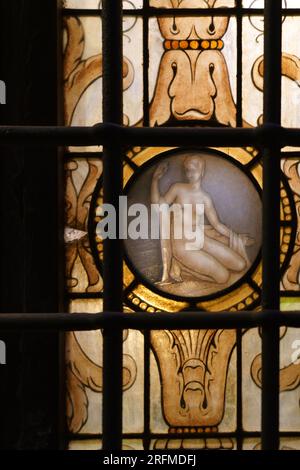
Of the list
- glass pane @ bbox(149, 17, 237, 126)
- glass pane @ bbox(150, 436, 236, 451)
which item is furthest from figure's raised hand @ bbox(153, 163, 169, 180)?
glass pane @ bbox(150, 436, 236, 451)

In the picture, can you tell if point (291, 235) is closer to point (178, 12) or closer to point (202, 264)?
point (202, 264)

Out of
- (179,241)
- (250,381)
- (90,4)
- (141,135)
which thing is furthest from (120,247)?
(90,4)

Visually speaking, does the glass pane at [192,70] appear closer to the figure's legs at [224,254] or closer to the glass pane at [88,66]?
the glass pane at [88,66]

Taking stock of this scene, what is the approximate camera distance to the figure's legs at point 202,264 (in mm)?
1533

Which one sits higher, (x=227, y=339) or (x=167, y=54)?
(x=167, y=54)

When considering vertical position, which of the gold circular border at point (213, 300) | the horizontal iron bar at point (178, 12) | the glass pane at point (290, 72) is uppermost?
the horizontal iron bar at point (178, 12)

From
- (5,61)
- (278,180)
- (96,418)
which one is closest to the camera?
(278,180)

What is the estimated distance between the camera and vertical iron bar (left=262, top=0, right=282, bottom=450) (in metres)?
0.71

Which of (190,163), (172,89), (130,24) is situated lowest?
(190,163)

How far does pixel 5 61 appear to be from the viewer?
1458mm

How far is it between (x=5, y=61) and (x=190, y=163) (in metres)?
0.47

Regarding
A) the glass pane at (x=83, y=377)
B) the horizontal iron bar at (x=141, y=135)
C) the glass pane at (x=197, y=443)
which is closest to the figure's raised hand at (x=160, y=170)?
the glass pane at (x=83, y=377)

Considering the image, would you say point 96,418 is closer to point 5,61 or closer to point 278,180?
point 5,61
